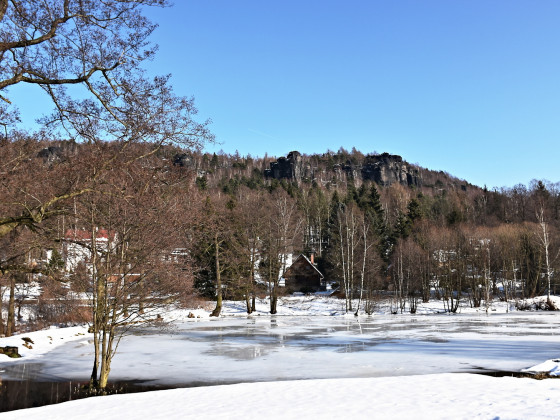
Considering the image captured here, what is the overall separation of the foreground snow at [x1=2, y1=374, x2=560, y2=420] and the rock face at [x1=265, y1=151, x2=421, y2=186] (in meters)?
138

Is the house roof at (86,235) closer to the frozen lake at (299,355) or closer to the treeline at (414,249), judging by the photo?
the frozen lake at (299,355)

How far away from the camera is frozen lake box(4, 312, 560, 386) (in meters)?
14.6

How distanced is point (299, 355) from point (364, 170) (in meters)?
150

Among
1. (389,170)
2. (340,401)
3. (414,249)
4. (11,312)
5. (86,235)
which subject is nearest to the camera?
(340,401)

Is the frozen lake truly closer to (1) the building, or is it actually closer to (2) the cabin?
(1) the building

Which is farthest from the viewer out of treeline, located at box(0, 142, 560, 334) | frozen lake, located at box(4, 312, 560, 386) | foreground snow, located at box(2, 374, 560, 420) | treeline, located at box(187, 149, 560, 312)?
treeline, located at box(187, 149, 560, 312)

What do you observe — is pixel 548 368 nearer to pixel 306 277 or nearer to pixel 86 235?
pixel 86 235

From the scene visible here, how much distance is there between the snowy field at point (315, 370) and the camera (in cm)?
984

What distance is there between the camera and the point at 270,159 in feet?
555

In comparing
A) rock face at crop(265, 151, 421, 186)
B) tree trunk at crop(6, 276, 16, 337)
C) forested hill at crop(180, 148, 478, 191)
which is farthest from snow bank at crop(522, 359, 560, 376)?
rock face at crop(265, 151, 421, 186)

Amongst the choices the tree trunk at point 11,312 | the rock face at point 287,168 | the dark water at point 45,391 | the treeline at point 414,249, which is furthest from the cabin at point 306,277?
the rock face at point 287,168

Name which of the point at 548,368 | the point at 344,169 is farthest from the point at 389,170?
the point at 548,368

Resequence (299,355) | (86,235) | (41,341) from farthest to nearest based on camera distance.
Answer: (41,341)
(299,355)
(86,235)

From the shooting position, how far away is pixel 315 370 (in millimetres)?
14852
